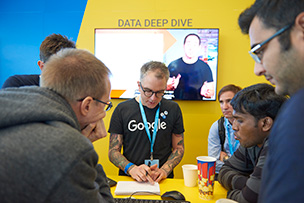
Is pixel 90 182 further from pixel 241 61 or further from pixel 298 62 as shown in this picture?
pixel 241 61

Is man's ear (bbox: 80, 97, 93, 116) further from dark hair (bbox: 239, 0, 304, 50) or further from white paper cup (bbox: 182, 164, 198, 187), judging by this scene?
white paper cup (bbox: 182, 164, 198, 187)

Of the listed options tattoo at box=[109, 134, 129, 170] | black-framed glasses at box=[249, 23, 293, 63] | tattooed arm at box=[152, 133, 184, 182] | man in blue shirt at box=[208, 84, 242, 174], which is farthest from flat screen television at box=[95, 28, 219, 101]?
black-framed glasses at box=[249, 23, 293, 63]

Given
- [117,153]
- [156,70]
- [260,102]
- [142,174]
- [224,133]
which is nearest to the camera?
[260,102]

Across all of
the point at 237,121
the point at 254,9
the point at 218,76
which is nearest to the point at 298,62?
A: the point at 254,9

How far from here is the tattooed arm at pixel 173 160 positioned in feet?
6.10

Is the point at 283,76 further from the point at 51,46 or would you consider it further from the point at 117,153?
the point at 51,46

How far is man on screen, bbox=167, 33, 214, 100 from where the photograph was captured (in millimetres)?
3402

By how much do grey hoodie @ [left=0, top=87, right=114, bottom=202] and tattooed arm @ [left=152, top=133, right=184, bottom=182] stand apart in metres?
1.07

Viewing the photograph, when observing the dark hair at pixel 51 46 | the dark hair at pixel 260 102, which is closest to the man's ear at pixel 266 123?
the dark hair at pixel 260 102

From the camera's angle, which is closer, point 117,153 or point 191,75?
point 117,153

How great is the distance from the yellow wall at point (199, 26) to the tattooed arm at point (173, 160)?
1082mm

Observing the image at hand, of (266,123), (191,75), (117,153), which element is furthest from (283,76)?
(191,75)

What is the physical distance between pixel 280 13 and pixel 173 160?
5.49 feet

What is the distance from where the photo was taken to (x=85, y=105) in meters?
1.05
